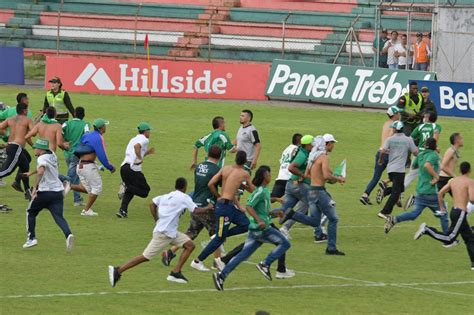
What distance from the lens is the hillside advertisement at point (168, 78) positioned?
158 feet

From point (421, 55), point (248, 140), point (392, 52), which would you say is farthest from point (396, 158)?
point (392, 52)

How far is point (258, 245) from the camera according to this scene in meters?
19.1

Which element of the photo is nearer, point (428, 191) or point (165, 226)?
point (165, 226)

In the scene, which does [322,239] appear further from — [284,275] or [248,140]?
[284,275]

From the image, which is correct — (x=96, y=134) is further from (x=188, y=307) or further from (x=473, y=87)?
(x=473, y=87)

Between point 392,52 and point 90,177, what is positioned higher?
point 392,52

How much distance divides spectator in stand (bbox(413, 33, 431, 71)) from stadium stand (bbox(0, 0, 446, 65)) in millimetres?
4354

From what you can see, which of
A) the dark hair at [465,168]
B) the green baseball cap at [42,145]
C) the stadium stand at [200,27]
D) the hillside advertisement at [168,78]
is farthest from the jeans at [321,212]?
the stadium stand at [200,27]

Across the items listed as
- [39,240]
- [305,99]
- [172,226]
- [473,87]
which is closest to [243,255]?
[172,226]

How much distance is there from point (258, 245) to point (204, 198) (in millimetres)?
2512

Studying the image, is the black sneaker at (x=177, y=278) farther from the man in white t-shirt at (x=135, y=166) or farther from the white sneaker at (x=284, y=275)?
the man in white t-shirt at (x=135, y=166)

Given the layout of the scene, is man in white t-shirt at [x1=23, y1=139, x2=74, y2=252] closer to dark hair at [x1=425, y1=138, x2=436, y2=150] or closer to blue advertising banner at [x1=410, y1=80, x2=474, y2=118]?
dark hair at [x1=425, y1=138, x2=436, y2=150]

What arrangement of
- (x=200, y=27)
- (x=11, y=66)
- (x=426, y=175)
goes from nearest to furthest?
(x=426, y=175) → (x=11, y=66) → (x=200, y=27)

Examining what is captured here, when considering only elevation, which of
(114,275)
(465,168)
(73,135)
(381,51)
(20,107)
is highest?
(381,51)
